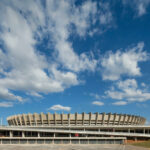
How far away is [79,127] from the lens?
46.5 metres

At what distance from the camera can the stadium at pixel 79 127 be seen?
41.0 meters

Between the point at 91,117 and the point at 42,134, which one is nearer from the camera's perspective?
the point at 42,134

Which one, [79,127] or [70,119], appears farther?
[70,119]

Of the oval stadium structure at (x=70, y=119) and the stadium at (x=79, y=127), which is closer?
the stadium at (x=79, y=127)

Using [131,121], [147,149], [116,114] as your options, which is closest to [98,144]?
[147,149]

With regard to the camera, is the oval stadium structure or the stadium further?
the oval stadium structure

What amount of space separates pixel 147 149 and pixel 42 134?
3090 cm

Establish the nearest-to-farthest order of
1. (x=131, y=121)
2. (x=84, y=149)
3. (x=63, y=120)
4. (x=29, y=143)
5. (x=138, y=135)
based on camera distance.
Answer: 1. (x=84, y=149)
2. (x=29, y=143)
3. (x=138, y=135)
4. (x=63, y=120)
5. (x=131, y=121)

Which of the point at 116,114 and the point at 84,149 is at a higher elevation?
the point at 116,114

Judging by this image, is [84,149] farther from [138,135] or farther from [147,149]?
[138,135]

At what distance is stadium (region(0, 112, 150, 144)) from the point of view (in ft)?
135

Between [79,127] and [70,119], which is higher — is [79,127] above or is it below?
below

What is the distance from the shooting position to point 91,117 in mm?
54406

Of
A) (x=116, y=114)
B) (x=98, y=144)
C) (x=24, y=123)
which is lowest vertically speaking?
(x=98, y=144)
